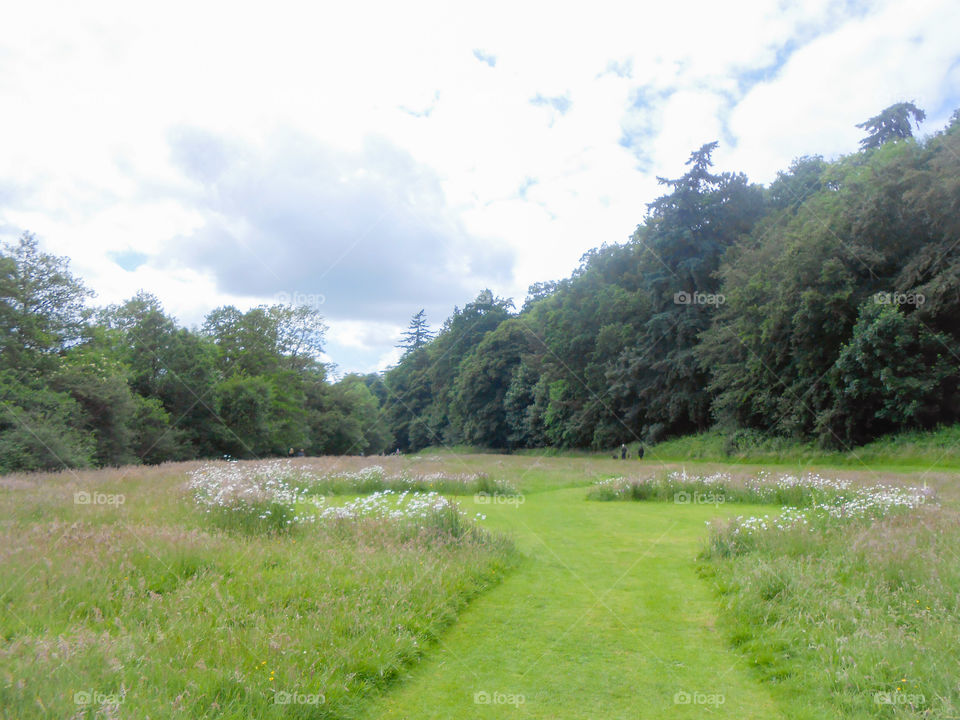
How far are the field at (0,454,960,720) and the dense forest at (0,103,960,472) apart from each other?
55.5 ft

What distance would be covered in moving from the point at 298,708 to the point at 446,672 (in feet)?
4.86

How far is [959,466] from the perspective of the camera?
22.8 meters

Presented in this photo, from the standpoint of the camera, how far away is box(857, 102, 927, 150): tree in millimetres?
49031

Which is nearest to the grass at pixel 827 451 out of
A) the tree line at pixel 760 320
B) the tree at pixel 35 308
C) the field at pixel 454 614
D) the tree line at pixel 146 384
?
the tree line at pixel 760 320

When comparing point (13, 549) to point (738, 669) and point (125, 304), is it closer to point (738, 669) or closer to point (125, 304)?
point (738, 669)

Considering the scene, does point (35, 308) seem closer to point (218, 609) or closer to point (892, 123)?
point (218, 609)

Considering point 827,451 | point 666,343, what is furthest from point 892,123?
point 827,451

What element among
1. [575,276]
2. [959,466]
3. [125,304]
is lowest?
[959,466]

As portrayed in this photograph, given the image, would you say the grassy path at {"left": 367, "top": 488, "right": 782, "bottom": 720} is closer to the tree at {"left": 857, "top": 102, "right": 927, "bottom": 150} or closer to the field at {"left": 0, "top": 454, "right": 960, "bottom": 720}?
the field at {"left": 0, "top": 454, "right": 960, "bottom": 720}

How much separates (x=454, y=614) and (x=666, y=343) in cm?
4489

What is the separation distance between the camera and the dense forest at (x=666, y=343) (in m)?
27.7

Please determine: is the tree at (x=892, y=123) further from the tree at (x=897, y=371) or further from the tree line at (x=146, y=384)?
the tree line at (x=146, y=384)

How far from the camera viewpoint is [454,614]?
668 cm

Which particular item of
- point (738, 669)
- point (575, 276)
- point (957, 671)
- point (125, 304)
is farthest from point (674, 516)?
point (575, 276)
